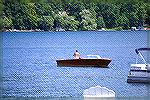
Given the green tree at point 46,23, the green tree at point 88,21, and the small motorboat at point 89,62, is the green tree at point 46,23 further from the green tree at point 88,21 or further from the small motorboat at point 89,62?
the small motorboat at point 89,62

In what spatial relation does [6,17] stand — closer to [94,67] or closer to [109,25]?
[109,25]

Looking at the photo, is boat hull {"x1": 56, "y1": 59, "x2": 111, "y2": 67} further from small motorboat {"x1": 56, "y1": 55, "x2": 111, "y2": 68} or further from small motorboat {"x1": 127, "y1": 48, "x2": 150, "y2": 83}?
small motorboat {"x1": 127, "y1": 48, "x2": 150, "y2": 83}

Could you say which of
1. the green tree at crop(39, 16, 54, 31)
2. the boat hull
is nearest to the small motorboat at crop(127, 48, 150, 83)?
the boat hull

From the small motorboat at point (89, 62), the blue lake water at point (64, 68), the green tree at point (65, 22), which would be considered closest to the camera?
the green tree at point (65, 22)

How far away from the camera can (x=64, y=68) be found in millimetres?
8727

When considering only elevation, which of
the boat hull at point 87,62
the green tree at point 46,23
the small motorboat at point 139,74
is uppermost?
the green tree at point 46,23

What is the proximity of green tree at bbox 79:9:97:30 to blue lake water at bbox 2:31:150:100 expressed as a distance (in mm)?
204

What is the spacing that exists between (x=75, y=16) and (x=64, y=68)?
2523mm

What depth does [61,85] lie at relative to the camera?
7.94 meters

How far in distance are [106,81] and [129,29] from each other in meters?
1.61

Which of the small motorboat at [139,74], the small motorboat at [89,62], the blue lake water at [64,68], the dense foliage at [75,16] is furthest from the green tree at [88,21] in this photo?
the small motorboat at [89,62]

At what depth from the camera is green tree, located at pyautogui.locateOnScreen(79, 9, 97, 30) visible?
6.36 m

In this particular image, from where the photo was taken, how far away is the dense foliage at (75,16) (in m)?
6.36

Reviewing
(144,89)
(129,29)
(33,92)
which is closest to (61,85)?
(33,92)
